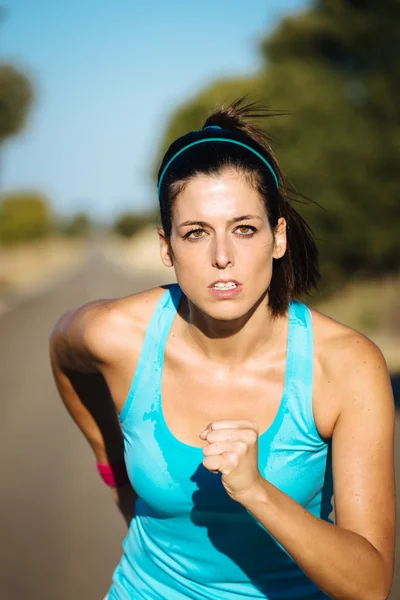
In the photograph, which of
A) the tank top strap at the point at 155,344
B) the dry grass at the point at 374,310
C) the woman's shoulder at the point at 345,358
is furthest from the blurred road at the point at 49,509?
the dry grass at the point at 374,310

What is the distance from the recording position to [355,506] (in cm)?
189

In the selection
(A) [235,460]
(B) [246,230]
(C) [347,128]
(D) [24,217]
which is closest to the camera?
(A) [235,460]

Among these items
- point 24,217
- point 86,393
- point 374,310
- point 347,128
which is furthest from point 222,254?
point 24,217

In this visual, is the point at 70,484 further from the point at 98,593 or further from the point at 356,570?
the point at 356,570

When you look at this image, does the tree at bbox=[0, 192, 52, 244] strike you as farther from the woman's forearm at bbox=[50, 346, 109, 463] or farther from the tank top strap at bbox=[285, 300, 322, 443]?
the tank top strap at bbox=[285, 300, 322, 443]

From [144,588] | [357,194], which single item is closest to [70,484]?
[144,588]

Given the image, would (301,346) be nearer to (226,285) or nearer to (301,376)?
(301,376)

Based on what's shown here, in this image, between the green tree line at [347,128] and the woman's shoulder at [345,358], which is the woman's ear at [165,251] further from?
the green tree line at [347,128]

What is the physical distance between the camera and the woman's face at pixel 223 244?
210 centimetres

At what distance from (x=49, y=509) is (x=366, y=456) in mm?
4207

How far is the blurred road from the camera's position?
14.5 feet

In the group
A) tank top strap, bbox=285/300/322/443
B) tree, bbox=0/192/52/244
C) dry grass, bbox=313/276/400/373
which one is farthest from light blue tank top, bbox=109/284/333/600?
tree, bbox=0/192/52/244

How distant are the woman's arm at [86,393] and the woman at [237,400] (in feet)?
0.69

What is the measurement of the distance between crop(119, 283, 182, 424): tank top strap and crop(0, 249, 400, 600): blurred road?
7.58 ft
